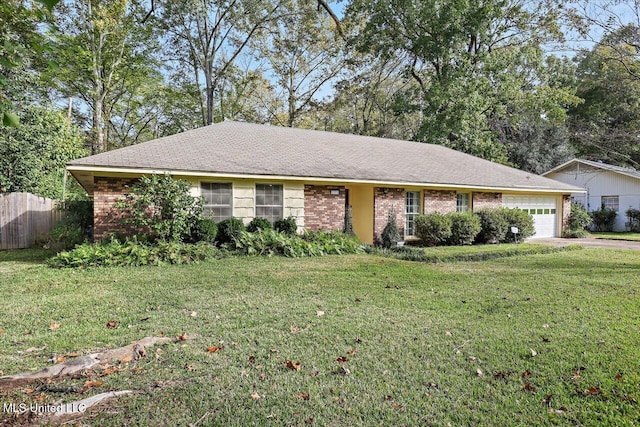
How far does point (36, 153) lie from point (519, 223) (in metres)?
19.3

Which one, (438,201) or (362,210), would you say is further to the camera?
(438,201)

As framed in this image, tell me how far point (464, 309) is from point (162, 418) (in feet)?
14.5

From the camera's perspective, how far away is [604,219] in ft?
75.6

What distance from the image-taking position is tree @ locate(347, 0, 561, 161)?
22.2m

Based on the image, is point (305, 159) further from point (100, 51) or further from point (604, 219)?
point (604, 219)

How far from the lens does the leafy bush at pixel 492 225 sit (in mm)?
14202

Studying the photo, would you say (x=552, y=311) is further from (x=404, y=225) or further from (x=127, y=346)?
(x=404, y=225)

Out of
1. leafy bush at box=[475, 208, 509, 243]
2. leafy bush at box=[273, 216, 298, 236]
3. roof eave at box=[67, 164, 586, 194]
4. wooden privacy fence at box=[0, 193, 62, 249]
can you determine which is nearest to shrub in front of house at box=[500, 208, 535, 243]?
leafy bush at box=[475, 208, 509, 243]

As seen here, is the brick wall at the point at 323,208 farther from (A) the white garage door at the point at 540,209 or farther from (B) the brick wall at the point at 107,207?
(A) the white garage door at the point at 540,209

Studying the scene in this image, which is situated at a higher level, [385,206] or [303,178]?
[303,178]

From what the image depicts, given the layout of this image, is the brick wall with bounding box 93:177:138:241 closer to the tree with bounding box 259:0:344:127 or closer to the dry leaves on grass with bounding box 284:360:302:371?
the dry leaves on grass with bounding box 284:360:302:371

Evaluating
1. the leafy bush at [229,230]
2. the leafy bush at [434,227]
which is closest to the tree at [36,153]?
the leafy bush at [229,230]

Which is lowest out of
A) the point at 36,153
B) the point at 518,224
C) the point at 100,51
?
the point at 518,224

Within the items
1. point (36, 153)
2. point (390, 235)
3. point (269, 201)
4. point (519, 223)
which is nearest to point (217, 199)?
point (269, 201)
